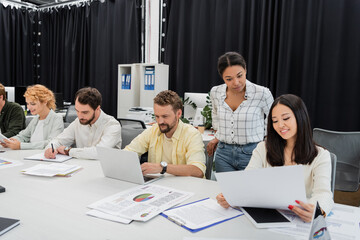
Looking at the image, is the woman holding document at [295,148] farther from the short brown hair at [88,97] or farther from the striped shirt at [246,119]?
the short brown hair at [88,97]

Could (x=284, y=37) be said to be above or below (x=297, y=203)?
above

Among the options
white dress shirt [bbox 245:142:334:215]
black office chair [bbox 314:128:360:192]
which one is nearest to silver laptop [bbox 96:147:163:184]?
white dress shirt [bbox 245:142:334:215]

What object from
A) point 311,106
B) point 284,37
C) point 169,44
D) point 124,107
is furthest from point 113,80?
point 311,106

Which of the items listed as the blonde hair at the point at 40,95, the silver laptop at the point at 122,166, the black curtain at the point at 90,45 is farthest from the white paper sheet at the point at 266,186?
the black curtain at the point at 90,45

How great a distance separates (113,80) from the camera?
5.95m

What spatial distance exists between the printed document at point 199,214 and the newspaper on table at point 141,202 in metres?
0.06

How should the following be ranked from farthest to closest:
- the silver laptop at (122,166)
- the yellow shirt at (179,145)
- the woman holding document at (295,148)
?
the yellow shirt at (179,145)
the silver laptop at (122,166)
the woman holding document at (295,148)

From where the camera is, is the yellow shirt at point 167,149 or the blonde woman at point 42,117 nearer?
the yellow shirt at point 167,149

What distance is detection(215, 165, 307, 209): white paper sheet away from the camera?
1083 mm

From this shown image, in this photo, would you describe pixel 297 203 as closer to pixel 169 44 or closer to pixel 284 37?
pixel 284 37

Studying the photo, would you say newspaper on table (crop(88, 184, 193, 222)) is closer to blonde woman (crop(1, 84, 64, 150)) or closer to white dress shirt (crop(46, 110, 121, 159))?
white dress shirt (crop(46, 110, 121, 159))

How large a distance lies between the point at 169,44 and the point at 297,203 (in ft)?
14.4

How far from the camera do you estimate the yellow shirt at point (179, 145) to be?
1.88 m

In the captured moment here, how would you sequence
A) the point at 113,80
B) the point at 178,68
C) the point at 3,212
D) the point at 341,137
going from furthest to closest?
the point at 113,80, the point at 178,68, the point at 341,137, the point at 3,212
